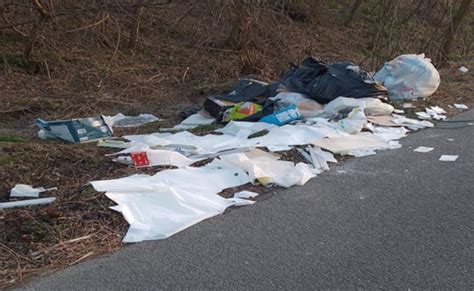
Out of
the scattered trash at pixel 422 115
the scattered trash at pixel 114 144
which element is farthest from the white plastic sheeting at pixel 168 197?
the scattered trash at pixel 422 115

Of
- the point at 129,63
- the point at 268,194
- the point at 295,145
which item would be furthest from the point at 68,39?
the point at 268,194

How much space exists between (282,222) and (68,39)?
25.0ft

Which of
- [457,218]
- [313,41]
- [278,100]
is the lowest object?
[313,41]

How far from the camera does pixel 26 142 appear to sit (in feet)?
19.4

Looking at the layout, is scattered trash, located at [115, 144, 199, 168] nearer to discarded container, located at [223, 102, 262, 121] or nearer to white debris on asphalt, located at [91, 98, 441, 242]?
white debris on asphalt, located at [91, 98, 441, 242]

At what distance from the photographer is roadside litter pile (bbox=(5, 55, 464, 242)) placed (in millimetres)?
4355

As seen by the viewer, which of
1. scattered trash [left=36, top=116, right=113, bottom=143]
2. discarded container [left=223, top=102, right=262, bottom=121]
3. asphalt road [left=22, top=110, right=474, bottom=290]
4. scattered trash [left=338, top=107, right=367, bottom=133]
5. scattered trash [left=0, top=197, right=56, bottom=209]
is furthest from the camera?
discarded container [left=223, top=102, right=262, bottom=121]

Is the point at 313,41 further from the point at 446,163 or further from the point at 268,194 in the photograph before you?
the point at 268,194

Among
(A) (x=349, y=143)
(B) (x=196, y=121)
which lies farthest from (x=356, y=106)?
(B) (x=196, y=121)

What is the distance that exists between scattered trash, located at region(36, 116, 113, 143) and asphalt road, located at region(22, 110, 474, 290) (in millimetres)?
2528

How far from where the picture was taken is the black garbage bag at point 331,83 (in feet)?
25.3

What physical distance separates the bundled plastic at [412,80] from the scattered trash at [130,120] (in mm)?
3548

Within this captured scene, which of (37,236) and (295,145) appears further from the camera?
(295,145)

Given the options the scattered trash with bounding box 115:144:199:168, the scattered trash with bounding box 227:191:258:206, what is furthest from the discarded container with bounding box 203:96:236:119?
the scattered trash with bounding box 227:191:258:206
